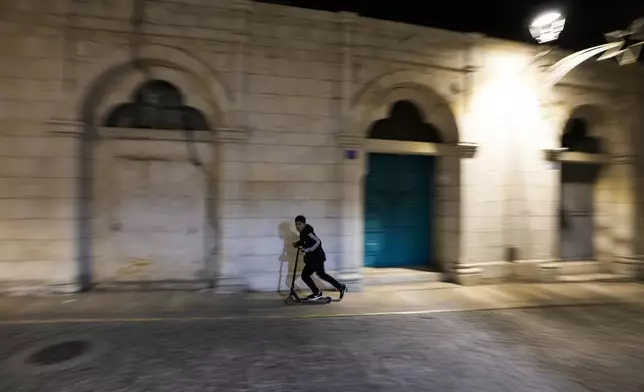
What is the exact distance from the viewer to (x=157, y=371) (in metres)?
4.38

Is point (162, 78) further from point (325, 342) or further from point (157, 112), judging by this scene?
point (325, 342)

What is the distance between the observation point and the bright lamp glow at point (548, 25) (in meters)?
7.43

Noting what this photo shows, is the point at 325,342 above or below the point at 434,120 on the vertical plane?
below

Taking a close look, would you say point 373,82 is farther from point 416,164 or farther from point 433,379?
point 433,379

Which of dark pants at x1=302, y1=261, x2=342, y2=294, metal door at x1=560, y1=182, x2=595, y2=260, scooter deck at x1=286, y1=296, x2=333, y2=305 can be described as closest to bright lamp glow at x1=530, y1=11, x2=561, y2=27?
metal door at x1=560, y1=182, x2=595, y2=260

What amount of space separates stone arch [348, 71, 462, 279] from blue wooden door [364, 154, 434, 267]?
0.88ft

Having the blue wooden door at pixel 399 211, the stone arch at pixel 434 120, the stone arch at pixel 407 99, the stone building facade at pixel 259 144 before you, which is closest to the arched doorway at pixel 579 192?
the stone building facade at pixel 259 144

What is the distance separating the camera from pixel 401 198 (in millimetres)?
9180

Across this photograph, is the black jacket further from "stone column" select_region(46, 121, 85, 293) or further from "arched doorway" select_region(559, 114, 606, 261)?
"arched doorway" select_region(559, 114, 606, 261)

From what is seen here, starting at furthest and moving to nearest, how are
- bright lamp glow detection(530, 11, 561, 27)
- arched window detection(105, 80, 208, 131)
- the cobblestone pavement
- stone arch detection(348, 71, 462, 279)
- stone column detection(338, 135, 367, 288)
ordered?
stone arch detection(348, 71, 462, 279)
stone column detection(338, 135, 367, 288)
arched window detection(105, 80, 208, 131)
bright lamp glow detection(530, 11, 561, 27)
the cobblestone pavement

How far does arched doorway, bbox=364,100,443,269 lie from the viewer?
29.3 feet

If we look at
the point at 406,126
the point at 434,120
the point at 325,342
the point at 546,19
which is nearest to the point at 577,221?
the point at 434,120

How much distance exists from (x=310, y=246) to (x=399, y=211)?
114 inches

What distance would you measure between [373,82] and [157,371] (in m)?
5.91
